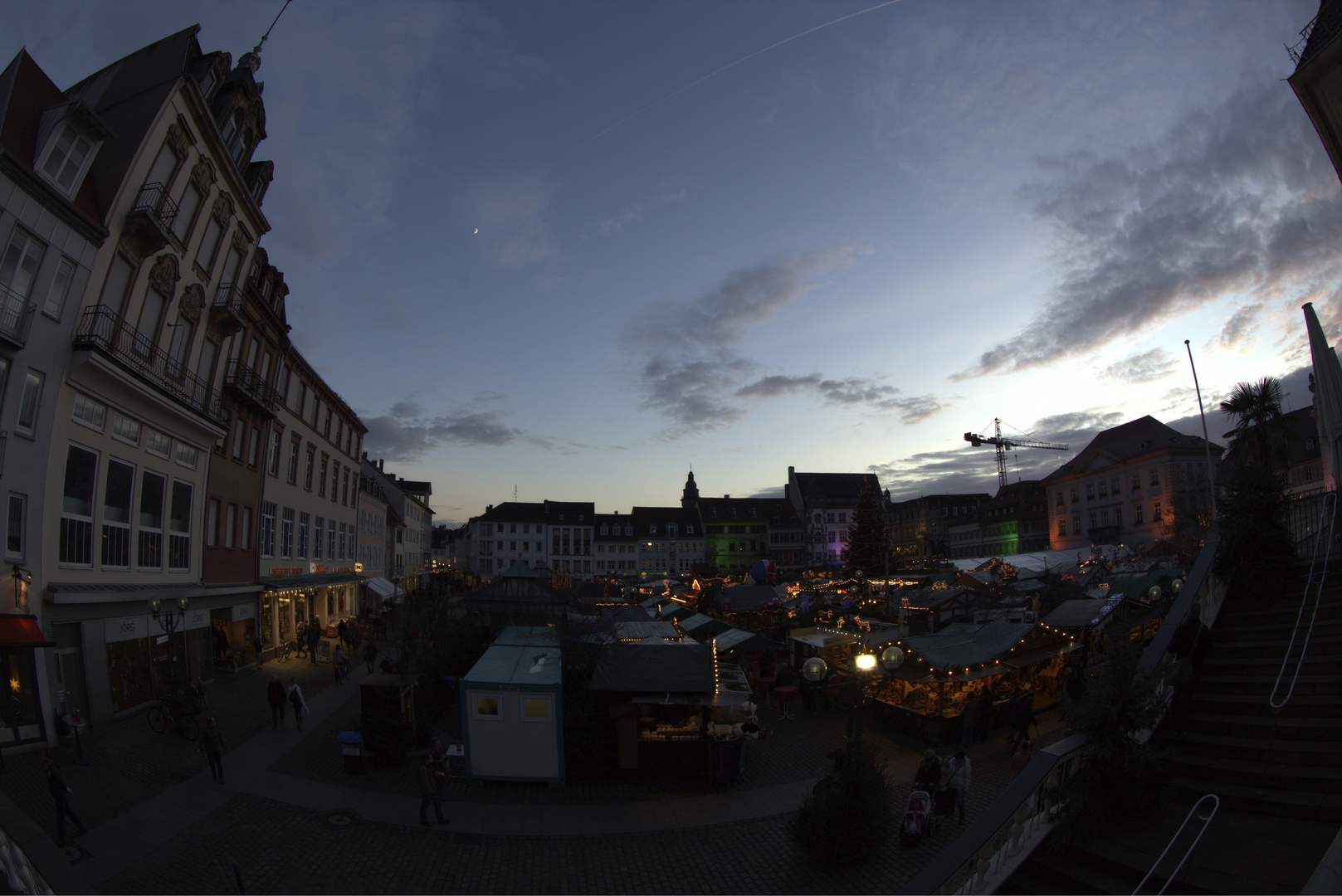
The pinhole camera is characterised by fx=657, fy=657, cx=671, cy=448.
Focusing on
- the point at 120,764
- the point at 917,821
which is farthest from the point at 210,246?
the point at 917,821

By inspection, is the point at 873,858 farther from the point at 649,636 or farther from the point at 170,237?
the point at 170,237

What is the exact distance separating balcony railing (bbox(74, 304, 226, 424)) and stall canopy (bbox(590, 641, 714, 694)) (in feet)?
48.7

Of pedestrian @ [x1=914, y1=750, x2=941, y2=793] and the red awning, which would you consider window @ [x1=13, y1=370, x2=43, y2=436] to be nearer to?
the red awning

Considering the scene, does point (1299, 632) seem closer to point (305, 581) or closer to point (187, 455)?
point (187, 455)

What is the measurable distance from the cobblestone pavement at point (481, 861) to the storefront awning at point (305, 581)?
19.6 m

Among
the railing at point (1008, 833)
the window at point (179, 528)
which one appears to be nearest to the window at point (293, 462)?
the window at point (179, 528)

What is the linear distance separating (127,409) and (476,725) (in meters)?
14.3

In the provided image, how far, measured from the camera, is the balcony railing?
55.3ft

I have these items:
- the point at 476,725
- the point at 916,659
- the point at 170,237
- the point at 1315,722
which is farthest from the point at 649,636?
the point at 170,237

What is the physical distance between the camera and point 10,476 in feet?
47.3

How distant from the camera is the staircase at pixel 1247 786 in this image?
18.5 ft

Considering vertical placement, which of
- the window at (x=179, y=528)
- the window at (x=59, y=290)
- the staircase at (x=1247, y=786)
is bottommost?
the staircase at (x=1247, y=786)

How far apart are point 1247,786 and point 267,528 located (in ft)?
111

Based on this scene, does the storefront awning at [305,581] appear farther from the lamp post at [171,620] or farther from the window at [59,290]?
the window at [59,290]
